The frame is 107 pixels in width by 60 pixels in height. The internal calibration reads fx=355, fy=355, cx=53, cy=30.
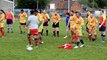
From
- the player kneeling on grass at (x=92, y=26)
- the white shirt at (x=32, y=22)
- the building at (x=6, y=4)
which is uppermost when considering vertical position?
the white shirt at (x=32, y=22)

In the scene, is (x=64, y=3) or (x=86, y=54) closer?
(x=86, y=54)

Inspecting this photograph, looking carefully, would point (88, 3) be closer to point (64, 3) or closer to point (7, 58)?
point (64, 3)

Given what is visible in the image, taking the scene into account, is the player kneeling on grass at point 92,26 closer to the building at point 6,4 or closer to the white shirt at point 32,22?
the white shirt at point 32,22

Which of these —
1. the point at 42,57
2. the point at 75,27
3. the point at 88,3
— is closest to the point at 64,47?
the point at 75,27

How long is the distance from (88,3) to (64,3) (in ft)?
43.9

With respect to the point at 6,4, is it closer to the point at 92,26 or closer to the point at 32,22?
the point at 92,26

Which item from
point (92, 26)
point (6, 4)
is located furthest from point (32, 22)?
point (6, 4)

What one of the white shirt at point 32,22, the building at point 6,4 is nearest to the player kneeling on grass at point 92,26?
the white shirt at point 32,22

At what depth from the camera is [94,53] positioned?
16328mm

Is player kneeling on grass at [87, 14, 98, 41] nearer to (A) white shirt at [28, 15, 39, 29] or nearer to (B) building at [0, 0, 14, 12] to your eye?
(A) white shirt at [28, 15, 39, 29]

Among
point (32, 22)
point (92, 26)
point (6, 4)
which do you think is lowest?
point (6, 4)

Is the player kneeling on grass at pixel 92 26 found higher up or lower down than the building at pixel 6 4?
higher up

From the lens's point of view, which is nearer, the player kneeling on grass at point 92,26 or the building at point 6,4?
the player kneeling on grass at point 92,26

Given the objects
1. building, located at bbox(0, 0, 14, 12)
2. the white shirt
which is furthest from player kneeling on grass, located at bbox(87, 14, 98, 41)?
building, located at bbox(0, 0, 14, 12)
